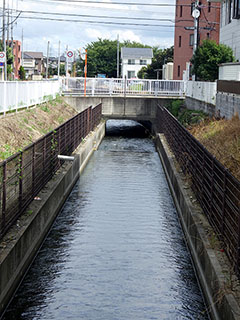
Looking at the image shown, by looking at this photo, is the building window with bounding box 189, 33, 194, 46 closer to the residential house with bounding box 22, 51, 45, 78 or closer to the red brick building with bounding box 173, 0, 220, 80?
the red brick building with bounding box 173, 0, 220, 80

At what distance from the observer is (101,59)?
111 m

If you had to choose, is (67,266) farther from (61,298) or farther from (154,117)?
(154,117)

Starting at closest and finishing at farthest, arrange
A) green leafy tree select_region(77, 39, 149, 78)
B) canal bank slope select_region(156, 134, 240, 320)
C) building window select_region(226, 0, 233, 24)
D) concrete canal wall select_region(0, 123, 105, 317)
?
canal bank slope select_region(156, 134, 240, 320) < concrete canal wall select_region(0, 123, 105, 317) < building window select_region(226, 0, 233, 24) < green leafy tree select_region(77, 39, 149, 78)

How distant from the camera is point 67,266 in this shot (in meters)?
9.90

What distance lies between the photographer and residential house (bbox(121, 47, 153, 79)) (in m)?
109

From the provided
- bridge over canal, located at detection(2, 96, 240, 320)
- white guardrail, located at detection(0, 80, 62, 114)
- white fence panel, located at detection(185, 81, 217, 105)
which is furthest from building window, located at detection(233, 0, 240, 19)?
bridge over canal, located at detection(2, 96, 240, 320)

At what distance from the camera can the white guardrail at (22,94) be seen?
17875 millimetres

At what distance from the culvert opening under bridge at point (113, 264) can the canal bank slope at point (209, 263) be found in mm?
288

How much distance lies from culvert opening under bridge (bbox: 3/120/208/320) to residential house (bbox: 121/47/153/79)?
93641 millimetres

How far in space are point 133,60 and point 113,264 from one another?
104m

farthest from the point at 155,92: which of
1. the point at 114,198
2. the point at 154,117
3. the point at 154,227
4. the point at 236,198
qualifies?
the point at 236,198

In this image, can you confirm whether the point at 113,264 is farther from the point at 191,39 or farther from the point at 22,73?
the point at 22,73

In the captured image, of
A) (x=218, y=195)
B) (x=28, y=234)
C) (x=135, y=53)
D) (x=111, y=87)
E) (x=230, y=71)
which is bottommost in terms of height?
(x=28, y=234)

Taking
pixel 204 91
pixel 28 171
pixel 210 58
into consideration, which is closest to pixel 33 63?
pixel 210 58
